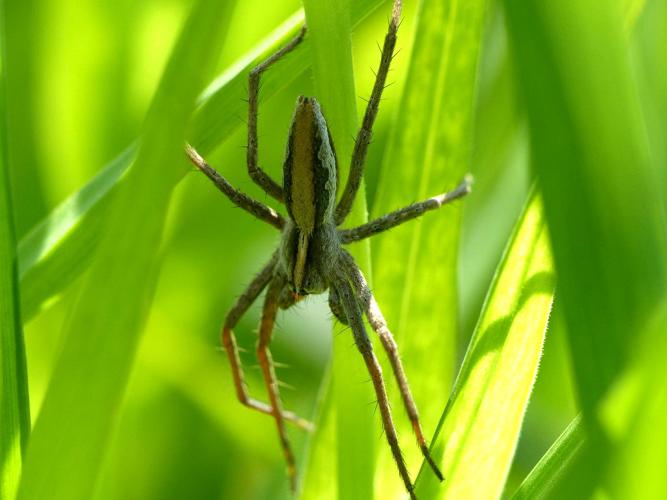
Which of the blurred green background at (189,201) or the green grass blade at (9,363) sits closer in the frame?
the green grass blade at (9,363)

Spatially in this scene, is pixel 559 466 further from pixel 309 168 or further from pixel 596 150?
pixel 309 168

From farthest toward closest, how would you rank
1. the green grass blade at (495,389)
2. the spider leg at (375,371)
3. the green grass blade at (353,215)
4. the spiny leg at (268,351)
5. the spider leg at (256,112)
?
1. the spiny leg at (268,351)
2. the spider leg at (375,371)
3. the spider leg at (256,112)
4. the green grass blade at (495,389)
5. the green grass blade at (353,215)

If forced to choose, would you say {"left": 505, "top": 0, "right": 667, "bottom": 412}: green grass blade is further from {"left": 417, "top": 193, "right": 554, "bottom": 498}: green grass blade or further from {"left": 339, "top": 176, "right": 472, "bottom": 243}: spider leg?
{"left": 339, "top": 176, "right": 472, "bottom": 243}: spider leg

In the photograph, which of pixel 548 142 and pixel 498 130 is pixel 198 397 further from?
pixel 548 142

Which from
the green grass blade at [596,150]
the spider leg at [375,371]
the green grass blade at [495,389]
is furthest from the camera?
the spider leg at [375,371]

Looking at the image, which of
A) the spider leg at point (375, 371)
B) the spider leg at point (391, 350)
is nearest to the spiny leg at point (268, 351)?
the spider leg at point (375, 371)

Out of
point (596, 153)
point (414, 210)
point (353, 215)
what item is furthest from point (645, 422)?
point (414, 210)

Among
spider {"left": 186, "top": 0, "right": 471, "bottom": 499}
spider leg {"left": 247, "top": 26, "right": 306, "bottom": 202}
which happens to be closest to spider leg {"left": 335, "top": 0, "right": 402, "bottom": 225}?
spider {"left": 186, "top": 0, "right": 471, "bottom": 499}

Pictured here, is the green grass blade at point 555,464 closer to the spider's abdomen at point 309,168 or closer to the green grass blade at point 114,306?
the green grass blade at point 114,306
